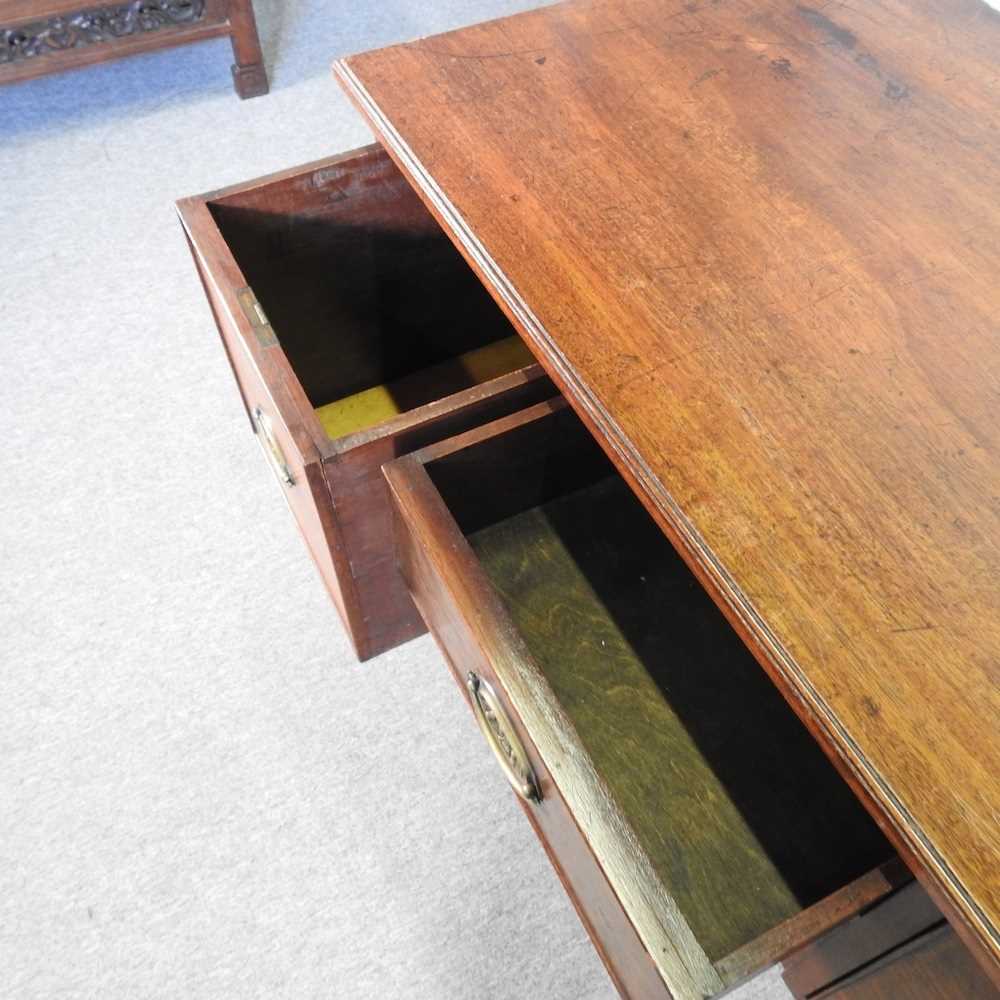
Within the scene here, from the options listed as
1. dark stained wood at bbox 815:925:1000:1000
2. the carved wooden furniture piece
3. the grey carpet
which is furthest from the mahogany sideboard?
the carved wooden furniture piece

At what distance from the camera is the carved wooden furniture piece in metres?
1.33

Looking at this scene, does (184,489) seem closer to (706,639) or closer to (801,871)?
(706,639)

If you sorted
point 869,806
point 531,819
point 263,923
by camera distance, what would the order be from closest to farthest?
point 869,806
point 531,819
point 263,923

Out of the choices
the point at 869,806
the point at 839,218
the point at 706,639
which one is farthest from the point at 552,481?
the point at 869,806

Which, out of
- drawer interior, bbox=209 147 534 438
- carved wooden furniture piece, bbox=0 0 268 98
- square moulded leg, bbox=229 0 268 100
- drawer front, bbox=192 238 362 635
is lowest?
drawer front, bbox=192 238 362 635

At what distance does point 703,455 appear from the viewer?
508 mm

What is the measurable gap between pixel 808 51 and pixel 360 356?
53 cm

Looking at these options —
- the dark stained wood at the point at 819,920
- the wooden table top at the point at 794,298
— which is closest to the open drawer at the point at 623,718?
A: the dark stained wood at the point at 819,920

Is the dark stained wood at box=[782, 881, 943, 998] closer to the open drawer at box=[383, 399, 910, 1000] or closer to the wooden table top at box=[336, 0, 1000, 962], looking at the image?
the open drawer at box=[383, 399, 910, 1000]

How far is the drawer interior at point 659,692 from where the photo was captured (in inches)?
25.3

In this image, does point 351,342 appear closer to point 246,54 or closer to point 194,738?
point 194,738

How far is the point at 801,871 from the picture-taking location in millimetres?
645

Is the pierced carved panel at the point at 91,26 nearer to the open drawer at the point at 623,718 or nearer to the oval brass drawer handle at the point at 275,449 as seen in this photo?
the oval brass drawer handle at the point at 275,449

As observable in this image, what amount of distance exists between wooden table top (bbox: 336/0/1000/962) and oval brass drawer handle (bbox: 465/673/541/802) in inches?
8.1
